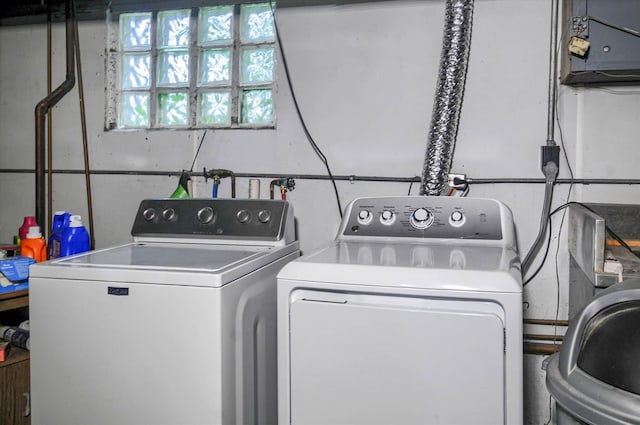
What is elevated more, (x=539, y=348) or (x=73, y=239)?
(x=73, y=239)

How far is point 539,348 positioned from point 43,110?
8.95ft

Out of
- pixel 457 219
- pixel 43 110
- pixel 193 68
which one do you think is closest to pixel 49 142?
pixel 43 110

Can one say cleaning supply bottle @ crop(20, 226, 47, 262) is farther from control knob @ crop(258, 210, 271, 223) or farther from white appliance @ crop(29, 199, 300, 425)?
control knob @ crop(258, 210, 271, 223)

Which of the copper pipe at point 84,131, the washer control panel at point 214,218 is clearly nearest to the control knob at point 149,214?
the washer control panel at point 214,218

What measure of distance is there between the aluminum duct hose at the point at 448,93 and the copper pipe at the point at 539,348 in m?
0.77

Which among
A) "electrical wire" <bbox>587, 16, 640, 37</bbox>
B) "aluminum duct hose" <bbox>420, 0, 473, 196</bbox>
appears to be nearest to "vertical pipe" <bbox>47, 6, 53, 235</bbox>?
"aluminum duct hose" <bbox>420, 0, 473, 196</bbox>

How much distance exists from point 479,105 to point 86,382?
6.08 ft

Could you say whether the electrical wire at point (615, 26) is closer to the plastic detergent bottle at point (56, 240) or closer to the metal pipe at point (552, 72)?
the metal pipe at point (552, 72)

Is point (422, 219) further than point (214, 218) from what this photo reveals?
No

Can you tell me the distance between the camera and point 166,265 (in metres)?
1.48

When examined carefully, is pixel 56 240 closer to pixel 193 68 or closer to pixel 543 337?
pixel 193 68

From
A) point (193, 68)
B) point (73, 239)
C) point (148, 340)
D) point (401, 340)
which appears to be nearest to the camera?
point (401, 340)

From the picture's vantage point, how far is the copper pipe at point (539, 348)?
2029 millimetres

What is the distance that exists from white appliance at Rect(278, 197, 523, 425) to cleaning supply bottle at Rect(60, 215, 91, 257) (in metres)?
1.19
